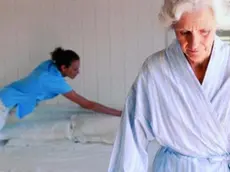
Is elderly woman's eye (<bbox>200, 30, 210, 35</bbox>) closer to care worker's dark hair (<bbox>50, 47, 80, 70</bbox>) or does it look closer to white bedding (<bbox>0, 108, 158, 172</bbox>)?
white bedding (<bbox>0, 108, 158, 172</bbox>)

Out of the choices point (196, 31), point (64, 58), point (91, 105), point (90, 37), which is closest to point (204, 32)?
point (196, 31)

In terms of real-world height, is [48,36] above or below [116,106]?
above

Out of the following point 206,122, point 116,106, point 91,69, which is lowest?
point 116,106

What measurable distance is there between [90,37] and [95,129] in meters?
0.77

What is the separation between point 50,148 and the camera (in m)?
3.18

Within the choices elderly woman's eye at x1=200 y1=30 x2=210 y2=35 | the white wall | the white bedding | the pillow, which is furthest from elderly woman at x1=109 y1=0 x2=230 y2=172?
the white wall

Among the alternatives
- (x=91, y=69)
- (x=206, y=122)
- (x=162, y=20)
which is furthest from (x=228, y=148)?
(x=91, y=69)

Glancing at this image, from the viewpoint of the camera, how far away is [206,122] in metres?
1.38

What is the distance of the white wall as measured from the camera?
11.7 ft

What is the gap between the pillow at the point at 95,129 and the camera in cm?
324

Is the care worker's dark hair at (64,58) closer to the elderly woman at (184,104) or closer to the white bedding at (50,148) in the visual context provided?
the white bedding at (50,148)

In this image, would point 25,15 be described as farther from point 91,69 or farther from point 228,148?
point 228,148

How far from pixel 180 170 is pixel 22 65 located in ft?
8.18

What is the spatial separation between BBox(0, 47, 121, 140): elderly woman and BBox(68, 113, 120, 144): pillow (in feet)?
0.29
